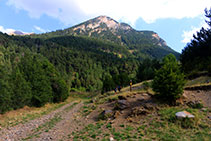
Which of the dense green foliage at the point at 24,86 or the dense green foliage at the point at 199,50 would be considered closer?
the dense green foliage at the point at 24,86

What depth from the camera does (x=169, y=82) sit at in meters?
12.6

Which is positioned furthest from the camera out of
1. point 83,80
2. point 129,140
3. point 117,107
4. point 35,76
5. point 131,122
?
point 83,80

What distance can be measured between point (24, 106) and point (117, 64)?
137569 mm

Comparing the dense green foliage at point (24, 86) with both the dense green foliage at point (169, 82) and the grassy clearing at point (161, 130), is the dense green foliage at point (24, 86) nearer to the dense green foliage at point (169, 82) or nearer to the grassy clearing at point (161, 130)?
the grassy clearing at point (161, 130)

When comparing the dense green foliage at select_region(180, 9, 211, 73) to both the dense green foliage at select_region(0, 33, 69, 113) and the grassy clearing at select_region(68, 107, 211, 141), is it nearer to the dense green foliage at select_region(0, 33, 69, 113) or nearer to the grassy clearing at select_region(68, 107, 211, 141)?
the grassy clearing at select_region(68, 107, 211, 141)

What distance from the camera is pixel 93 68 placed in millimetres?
146625

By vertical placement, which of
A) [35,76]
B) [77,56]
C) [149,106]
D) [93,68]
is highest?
[77,56]

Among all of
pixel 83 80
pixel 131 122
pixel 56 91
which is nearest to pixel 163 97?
pixel 131 122

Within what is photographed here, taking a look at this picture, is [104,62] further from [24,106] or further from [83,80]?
[24,106]

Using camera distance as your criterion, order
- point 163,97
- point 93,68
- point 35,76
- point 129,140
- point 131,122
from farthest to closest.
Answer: point 93,68 < point 35,76 < point 163,97 < point 131,122 < point 129,140

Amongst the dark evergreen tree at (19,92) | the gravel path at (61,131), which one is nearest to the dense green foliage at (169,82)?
the gravel path at (61,131)

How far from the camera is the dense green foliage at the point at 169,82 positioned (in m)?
12.4

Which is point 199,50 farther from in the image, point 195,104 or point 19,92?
point 19,92

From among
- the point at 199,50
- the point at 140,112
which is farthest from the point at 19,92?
the point at 199,50
